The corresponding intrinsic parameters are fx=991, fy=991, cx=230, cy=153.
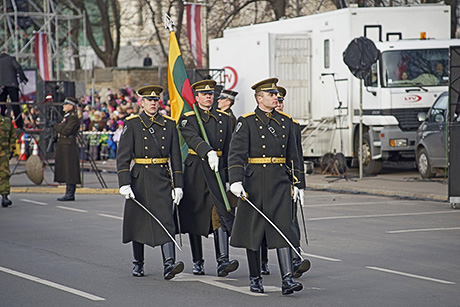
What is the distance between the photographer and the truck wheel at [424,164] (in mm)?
20938

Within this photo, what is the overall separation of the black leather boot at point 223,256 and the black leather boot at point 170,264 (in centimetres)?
48

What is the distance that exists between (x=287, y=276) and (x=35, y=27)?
40.4 meters

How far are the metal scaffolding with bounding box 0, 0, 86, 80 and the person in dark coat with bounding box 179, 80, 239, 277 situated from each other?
87.1 feet

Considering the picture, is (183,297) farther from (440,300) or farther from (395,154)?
(395,154)

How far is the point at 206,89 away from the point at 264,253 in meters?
1.78

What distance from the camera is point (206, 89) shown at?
400 inches

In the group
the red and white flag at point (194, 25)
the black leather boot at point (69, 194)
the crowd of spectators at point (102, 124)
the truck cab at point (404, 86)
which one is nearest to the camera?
the black leather boot at point (69, 194)

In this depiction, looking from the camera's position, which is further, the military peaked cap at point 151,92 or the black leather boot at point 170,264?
the military peaked cap at point 151,92

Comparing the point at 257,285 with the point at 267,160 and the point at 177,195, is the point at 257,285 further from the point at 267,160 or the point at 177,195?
the point at 177,195

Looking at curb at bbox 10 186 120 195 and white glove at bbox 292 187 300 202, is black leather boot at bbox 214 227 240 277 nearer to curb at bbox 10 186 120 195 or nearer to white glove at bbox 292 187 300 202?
white glove at bbox 292 187 300 202

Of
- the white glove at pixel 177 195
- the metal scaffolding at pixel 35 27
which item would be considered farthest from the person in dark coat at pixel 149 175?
the metal scaffolding at pixel 35 27

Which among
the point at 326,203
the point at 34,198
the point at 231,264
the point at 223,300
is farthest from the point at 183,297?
the point at 34,198

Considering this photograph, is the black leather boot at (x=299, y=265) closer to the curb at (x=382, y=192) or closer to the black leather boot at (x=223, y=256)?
the black leather boot at (x=223, y=256)

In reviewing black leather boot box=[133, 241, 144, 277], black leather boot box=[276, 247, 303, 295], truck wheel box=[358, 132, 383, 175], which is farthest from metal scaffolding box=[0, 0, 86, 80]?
black leather boot box=[276, 247, 303, 295]
